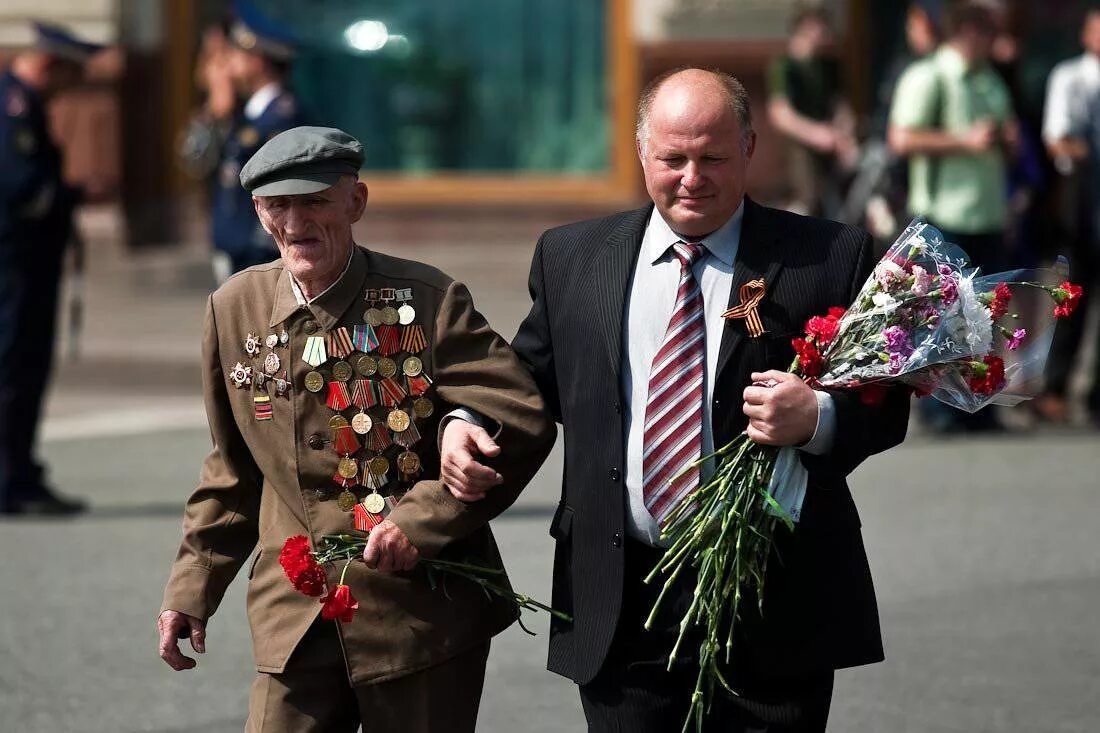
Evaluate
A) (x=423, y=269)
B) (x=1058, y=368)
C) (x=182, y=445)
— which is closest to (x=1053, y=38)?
(x=1058, y=368)

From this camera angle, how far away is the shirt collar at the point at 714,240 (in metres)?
4.09

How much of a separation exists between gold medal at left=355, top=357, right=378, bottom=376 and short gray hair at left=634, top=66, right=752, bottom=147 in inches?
26.7

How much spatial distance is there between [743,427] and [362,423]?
0.74m

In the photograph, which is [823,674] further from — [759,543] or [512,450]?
[512,450]

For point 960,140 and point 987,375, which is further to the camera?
point 960,140

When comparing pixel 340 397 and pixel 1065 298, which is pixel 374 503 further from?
pixel 1065 298

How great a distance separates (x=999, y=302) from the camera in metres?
4.03

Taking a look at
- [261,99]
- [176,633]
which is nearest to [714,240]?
[176,633]

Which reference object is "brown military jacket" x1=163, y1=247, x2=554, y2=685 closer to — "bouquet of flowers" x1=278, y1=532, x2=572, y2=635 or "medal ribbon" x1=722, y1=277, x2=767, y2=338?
"bouquet of flowers" x1=278, y1=532, x2=572, y2=635

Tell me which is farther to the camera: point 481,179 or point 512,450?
point 481,179

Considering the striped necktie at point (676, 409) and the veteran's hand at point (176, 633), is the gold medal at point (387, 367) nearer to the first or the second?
the striped necktie at point (676, 409)

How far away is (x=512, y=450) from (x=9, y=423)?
5846mm

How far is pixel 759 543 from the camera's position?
3984 mm

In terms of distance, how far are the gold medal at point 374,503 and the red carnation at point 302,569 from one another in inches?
7.1
